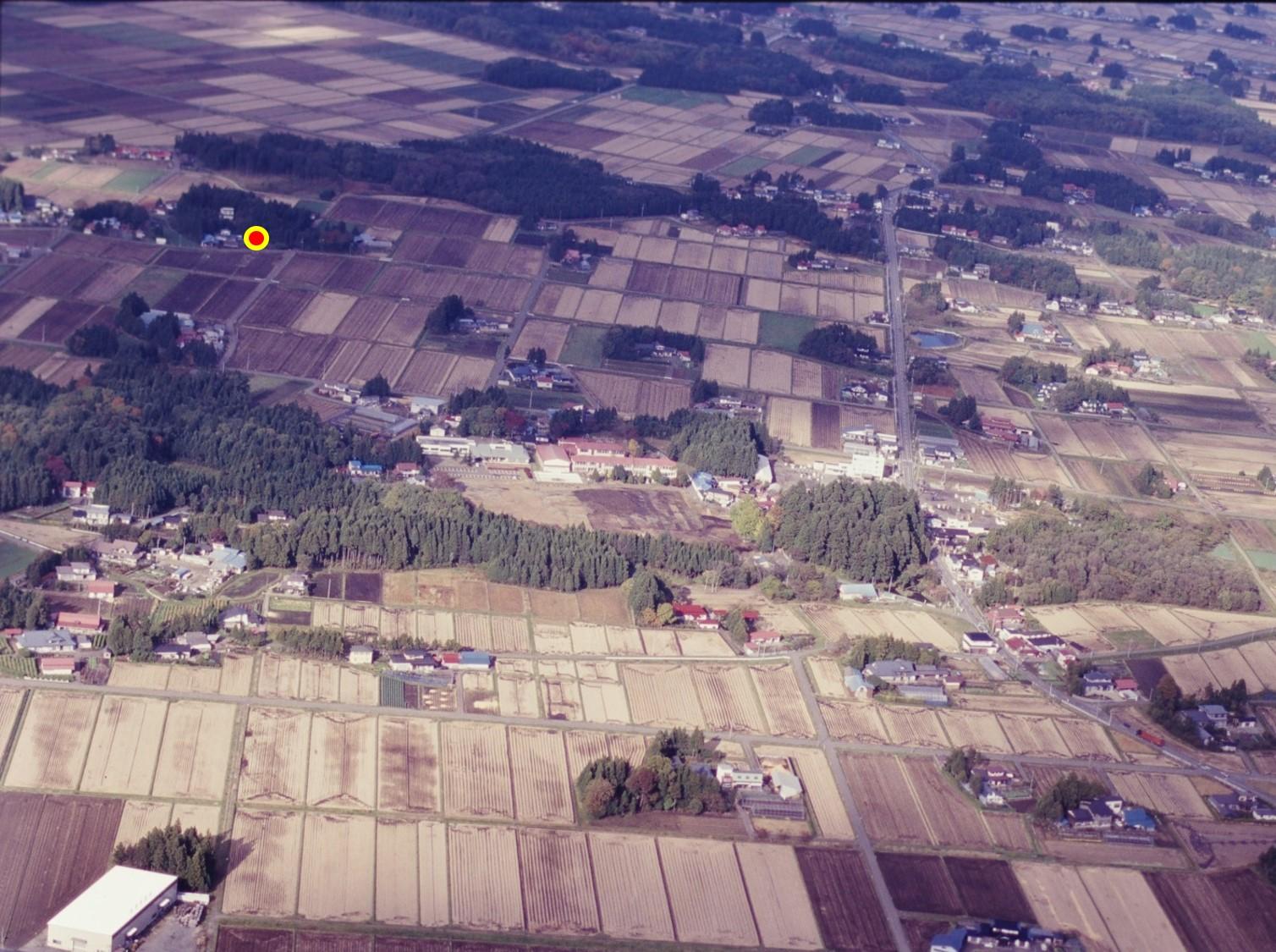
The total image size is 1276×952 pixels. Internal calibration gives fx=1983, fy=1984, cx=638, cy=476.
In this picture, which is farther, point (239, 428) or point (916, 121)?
point (916, 121)

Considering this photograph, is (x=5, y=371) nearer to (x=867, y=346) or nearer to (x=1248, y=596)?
(x=867, y=346)

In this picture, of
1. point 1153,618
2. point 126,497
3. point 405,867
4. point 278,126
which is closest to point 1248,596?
point 1153,618

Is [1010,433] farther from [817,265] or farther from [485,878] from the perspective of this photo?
[485,878]

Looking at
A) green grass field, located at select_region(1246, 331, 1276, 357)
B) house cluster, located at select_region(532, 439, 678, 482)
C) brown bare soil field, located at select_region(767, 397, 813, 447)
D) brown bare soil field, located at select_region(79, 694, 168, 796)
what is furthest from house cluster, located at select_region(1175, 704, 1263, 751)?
green grass field, located at select_region(1246, 331, 1276, 357)

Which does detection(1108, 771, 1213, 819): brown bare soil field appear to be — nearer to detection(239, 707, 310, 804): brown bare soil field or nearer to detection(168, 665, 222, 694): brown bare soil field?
detection(239, 707, 310, 804): brown bare soil field

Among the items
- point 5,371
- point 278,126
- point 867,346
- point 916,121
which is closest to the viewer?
point 5,371

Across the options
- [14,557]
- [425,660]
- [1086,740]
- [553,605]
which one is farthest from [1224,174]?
[14,557]

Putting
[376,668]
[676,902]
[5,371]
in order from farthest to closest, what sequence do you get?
1. [5,371]
2. [376,668]
3. [676,902]
